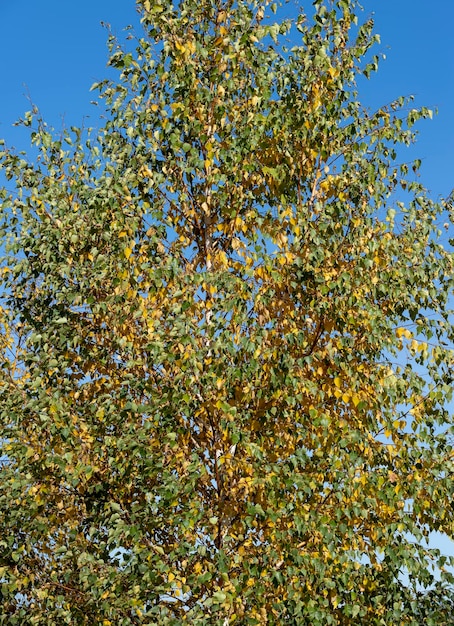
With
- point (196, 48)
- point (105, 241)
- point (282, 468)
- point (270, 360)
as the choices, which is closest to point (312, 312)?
point (270, 360)

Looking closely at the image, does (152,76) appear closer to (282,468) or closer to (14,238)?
(14,238)

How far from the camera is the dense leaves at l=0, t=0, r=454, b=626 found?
8.61 metres

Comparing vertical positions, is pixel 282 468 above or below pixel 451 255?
below

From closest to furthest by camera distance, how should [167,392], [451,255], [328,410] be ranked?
[167,392]
[328,410]
[451,255]

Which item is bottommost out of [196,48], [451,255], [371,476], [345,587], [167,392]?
[345,587]

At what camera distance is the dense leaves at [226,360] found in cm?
861

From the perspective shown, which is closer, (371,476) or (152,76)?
(371,476)

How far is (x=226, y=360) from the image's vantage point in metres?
9.26

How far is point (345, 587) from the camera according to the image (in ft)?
28.5

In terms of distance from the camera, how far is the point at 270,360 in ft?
29.6

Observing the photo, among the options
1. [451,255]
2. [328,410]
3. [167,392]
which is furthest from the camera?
[451,255]

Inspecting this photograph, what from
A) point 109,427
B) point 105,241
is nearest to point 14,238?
point 105,241

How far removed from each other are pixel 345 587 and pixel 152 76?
721cm

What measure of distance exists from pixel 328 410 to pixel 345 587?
213 centimetres
